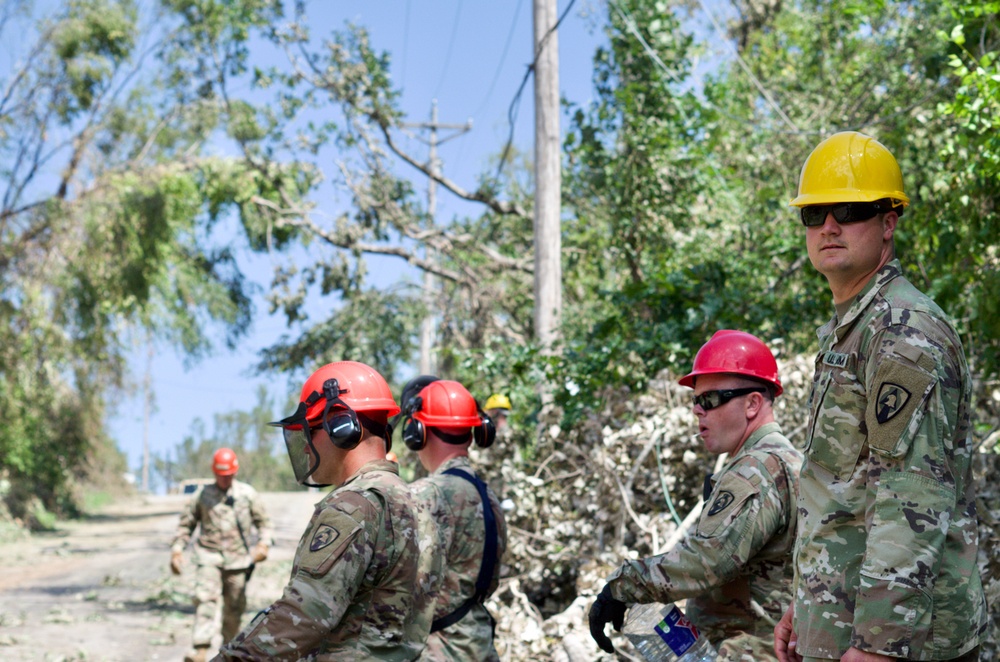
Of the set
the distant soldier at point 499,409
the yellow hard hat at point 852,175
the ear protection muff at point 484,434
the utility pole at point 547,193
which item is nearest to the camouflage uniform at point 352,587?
the yellow hard hat at point 852,175

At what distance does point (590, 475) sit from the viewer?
8.41 meters

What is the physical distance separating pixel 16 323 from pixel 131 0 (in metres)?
9.03

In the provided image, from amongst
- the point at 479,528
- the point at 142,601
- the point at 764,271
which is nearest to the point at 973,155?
the point at 764,271

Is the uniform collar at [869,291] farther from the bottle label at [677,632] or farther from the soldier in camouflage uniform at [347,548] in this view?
the soldier in camouflage uniform at [347,548]

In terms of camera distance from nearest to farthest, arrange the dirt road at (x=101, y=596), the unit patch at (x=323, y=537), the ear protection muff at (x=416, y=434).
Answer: the unit patch at (x=323, y=537), the ear protection muff at (x=416, y=434), the dirt road at (x=101, y=596)

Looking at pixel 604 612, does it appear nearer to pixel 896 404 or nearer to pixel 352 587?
pixel 352 587

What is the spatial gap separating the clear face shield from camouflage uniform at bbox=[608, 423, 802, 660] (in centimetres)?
115

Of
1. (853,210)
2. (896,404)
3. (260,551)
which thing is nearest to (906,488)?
(896,404)

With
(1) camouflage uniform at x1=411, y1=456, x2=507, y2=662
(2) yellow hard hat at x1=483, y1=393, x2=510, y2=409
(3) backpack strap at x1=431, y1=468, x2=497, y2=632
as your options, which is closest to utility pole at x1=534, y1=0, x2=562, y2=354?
(2) yellow hard hat at x1=483, y1=393, x2=510, y2=409

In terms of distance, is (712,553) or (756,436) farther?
(756,436)

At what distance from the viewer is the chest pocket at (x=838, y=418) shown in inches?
103

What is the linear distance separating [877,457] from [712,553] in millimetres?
1030

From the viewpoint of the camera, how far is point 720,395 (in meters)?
3.90

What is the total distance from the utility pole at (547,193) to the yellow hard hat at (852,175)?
7.05m
